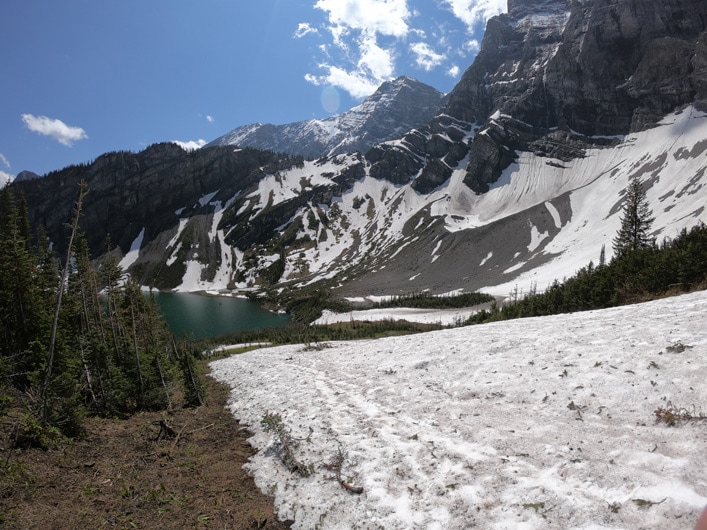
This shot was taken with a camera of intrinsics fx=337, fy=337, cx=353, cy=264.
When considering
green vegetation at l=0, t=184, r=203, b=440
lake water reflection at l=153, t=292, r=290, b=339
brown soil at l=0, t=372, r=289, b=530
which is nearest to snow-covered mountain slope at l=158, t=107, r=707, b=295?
lake water reflection at l=153, t=292, r=290, b=339

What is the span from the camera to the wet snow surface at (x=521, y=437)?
19.8ft

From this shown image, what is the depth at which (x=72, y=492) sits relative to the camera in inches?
347

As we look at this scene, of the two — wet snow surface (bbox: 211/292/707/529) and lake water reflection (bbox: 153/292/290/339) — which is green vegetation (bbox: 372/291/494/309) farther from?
wet snow surface (bbox: 211/292/707/529)

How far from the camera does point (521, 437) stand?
27.4 ft

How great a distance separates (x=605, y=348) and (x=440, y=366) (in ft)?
20.0

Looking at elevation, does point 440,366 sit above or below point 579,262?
below

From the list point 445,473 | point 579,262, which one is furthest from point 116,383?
point 579,262

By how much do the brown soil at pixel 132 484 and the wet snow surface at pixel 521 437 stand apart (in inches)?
36.1

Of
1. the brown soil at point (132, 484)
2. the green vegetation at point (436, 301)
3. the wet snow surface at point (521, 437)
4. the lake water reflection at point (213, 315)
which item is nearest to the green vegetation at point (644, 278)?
the wet snow surface at point (521, 437)

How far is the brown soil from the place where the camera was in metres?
7.72

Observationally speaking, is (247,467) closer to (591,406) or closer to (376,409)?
(376,409)

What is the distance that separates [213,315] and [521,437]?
146 meters

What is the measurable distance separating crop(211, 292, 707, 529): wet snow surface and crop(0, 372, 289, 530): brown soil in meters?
0.92

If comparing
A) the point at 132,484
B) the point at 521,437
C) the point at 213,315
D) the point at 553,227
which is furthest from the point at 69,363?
the point at 553,227
